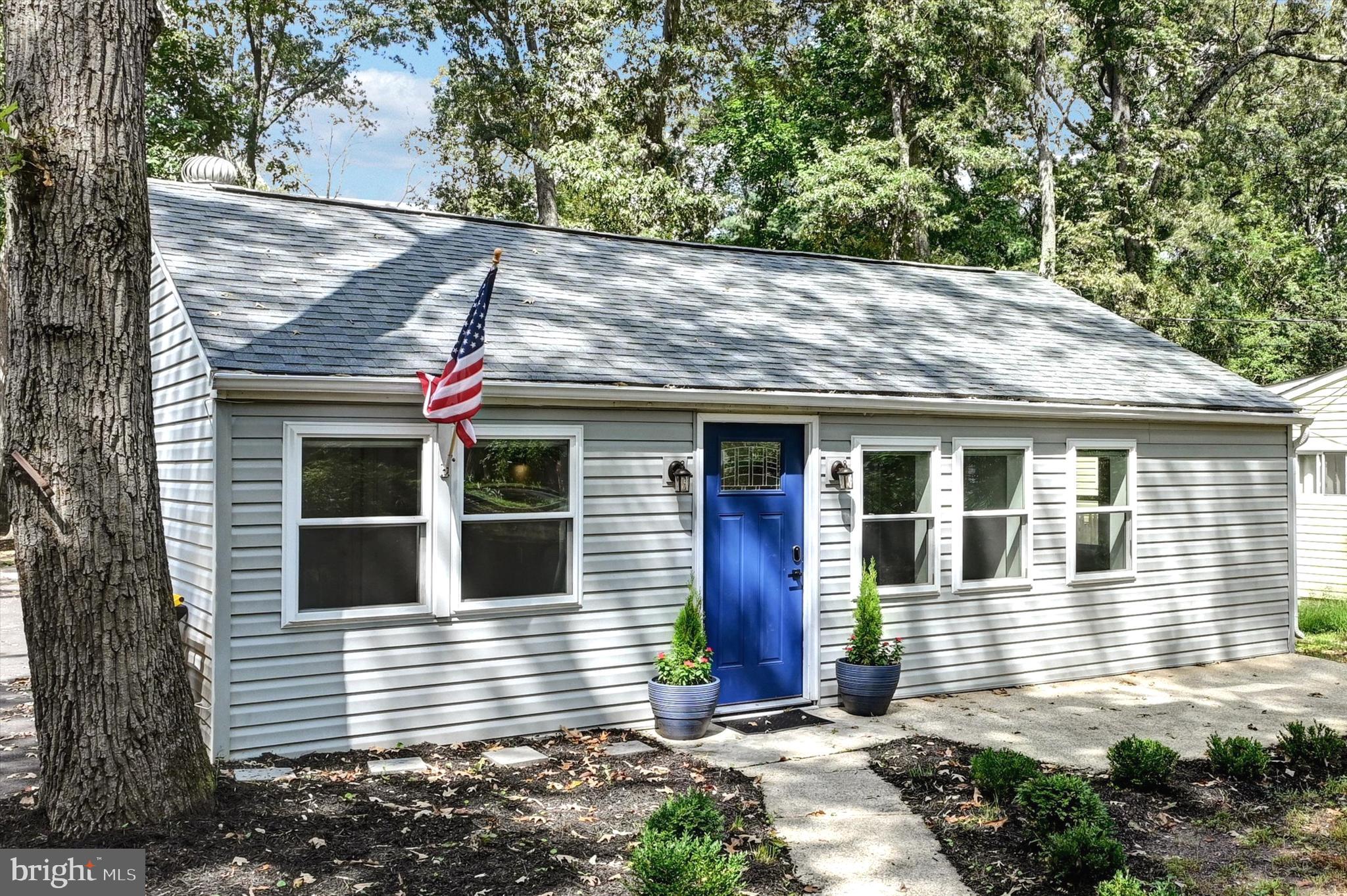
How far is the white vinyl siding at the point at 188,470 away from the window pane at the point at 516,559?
1.66m

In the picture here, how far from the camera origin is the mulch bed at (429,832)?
4359 mm

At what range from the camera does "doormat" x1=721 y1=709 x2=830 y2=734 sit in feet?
24.8

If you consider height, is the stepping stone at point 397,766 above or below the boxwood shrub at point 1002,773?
below

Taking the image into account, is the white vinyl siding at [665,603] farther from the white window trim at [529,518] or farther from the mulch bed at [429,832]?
the mulch bed at [429,832]

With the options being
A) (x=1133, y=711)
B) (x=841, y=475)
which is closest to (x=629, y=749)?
(x=841, y=475)

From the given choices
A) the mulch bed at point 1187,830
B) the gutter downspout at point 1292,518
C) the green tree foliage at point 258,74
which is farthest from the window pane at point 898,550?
the green tree foliage at point 258,74

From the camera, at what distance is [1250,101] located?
25078 mm

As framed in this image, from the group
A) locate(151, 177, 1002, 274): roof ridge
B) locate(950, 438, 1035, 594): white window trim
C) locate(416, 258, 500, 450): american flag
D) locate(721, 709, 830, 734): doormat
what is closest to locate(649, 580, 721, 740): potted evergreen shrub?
locate(721, 709, 830, 734): doormat

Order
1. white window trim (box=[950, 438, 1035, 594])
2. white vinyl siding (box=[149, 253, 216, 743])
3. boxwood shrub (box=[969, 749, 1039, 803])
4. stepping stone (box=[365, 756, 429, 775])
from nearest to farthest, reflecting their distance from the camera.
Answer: boxwood shrub (box=[969, 749, 1039, 803]) < stepping stone (box=[365, 756, 429, 775]) < white vinyl siding (box=[149, 253, 216, 743]) < white window trim (box=[950, 438, 1035, 594])

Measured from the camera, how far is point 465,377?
21.2ft

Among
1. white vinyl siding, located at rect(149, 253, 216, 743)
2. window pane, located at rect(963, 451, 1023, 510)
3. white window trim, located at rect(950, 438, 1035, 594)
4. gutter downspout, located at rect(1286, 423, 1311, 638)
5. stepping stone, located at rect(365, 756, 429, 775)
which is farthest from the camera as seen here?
gutter downspout, located at rect(1286, 423, 1311, 638)

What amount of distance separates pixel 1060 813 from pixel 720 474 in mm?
3874

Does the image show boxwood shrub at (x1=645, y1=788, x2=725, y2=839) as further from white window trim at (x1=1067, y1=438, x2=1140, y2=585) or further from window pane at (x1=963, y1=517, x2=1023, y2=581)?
white window trim at (x1=1067, y1=438, x2=1140, y2=585)

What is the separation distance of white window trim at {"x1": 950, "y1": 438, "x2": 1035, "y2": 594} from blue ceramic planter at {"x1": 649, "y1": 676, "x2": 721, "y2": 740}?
9.48 ft
